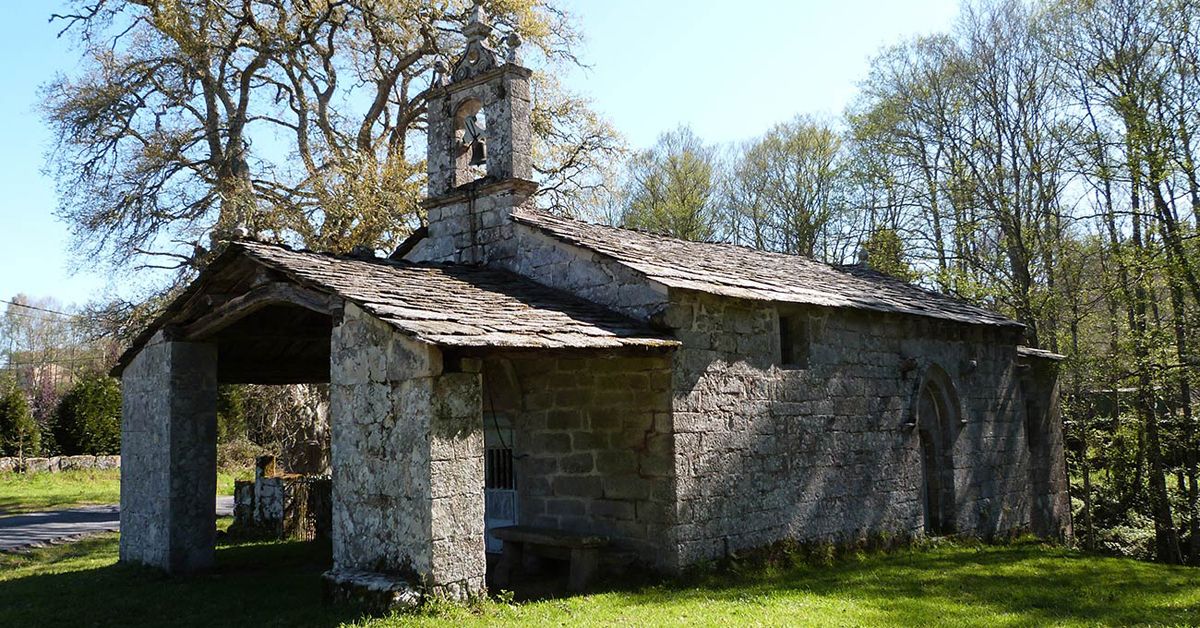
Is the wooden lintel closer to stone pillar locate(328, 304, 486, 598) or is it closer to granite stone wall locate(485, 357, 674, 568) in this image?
stone pillar locate(328, 304, 486, 598)

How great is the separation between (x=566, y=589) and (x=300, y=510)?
5.72 meters

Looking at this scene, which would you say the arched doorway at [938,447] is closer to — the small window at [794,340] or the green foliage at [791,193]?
the small window at [794,340]

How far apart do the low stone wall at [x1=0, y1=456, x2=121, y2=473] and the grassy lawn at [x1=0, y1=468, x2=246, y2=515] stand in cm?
29

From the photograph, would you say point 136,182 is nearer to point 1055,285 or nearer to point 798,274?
point 798,274

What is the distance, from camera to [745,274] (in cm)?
941

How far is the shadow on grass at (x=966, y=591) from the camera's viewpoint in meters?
6.79

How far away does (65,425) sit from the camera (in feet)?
77.7

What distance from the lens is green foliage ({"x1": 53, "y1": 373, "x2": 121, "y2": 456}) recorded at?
23469 millimetres

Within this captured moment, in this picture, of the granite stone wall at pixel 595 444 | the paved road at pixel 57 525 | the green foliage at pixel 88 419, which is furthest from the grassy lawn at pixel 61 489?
the granite stone wall at pixel 595 444

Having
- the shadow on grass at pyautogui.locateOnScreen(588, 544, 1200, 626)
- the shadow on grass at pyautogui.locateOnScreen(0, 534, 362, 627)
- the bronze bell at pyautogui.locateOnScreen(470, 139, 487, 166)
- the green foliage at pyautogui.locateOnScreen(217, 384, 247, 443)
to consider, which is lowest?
the shadow on grass at pyautogui.locateOnScreen(588, 544, 1200, 626)

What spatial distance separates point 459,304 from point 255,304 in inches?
76.0

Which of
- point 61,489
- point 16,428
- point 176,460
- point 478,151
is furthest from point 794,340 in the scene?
point 16,428

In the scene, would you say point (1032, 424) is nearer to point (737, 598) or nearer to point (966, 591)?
point (966, 591)

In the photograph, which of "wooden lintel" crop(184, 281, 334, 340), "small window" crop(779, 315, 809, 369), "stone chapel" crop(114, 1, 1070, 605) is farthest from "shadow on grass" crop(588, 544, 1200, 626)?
"wooden lintel" crop(184, 281, 334, 340)
